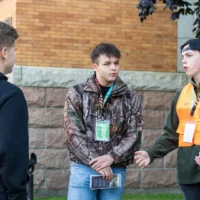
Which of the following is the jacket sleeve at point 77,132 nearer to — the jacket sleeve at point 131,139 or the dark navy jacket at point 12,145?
the jacket sleeve at point 131,139

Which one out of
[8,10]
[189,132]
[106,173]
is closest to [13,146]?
[189,132]

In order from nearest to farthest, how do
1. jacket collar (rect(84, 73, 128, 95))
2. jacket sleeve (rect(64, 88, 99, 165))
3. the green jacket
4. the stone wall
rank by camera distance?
the green jacket
jacket sleeve (rect(64, 88, 99, 165))
jacket collar (rect(84, 73, 128, 95))
the stone wall

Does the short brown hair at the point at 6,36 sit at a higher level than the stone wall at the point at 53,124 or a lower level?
higher

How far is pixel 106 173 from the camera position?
19.6 ft

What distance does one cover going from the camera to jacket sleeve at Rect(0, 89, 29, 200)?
3.90m

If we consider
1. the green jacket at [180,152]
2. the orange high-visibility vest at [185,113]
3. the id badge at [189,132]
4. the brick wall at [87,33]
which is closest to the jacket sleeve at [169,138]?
the green jacket at [180,152]

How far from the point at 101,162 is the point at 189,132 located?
898 mm

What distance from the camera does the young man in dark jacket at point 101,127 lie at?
604cm

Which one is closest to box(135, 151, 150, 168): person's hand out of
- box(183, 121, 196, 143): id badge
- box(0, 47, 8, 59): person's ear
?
box(183, 121, 196, 143): id badge

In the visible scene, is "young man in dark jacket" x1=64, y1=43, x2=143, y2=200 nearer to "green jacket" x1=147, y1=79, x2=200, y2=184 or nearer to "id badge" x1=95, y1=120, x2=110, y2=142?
"id badge" x1=95, y1=120, x2=110, y2=142

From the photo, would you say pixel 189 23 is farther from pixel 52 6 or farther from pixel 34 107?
pixel 34 107

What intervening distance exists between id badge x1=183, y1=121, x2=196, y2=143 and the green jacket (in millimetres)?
79

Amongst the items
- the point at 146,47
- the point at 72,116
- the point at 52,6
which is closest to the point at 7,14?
the point at 52,6

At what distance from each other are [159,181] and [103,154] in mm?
5251
